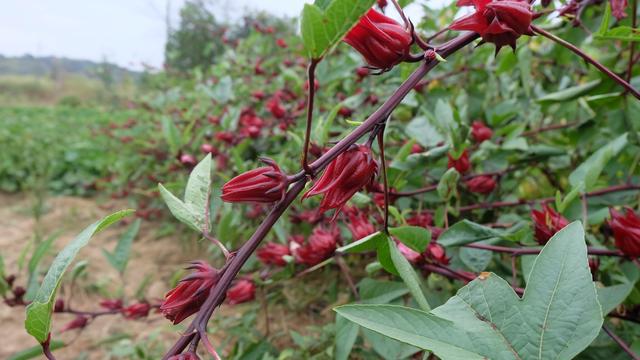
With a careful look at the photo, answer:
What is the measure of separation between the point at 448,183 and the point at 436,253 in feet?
0.49

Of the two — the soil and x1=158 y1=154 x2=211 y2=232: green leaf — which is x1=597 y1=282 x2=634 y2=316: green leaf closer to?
x1=158 y1=154 x2=211 y2=232: green leaf

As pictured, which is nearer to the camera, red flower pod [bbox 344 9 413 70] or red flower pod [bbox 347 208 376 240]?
red flower pod [bbox 344 9 413 70]

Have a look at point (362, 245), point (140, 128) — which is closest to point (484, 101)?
point (362, 245)

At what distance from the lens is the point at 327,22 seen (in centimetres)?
31

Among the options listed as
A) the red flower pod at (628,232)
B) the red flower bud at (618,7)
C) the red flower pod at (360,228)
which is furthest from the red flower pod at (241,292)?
the red flower bud at (618,7)

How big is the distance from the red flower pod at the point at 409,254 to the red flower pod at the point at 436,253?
0.9 inches

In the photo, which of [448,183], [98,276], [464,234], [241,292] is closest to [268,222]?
[464,234]

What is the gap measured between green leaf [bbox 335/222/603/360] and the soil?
54cm

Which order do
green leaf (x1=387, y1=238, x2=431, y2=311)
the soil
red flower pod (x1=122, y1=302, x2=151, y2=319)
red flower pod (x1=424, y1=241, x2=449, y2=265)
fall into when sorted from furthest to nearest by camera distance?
the soil
red flower pod (x1=122, y1=302, x2=151, y2=319)
red flower pod (x1=424, y1=241, x2=449, y2=265)
green leaf (x1=387, y1=238, x2=431, y2=311)

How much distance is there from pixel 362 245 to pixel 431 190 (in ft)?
1.48

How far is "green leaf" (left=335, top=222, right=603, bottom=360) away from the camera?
318 mm

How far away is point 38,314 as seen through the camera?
0.37 metres

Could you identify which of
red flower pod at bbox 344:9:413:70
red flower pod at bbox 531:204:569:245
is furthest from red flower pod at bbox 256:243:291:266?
red flower pod at bbox 344:9:413:70

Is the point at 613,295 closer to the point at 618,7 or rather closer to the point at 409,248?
the point at 409,248
